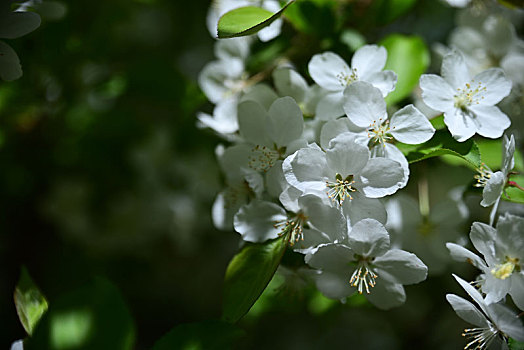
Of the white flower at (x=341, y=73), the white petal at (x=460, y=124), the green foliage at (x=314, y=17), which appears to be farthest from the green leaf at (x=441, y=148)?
the green foliage at (x=314, y=17)

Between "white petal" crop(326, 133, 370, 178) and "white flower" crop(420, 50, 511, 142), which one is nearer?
"white petal" crop(326, 133, 370, 178)

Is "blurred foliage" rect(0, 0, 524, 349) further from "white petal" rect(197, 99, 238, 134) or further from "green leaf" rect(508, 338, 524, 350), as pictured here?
"green leaf" rect(508, 338, 524, 350)

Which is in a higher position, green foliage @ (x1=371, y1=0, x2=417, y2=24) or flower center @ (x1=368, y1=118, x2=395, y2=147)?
green foliage @ (x1=371, y1=0, x2=417, y2=24)

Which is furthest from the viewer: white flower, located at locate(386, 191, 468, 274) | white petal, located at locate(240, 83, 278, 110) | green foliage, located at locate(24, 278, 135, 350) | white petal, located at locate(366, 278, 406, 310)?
white flower, located at locate(386, 191, 468, 274)

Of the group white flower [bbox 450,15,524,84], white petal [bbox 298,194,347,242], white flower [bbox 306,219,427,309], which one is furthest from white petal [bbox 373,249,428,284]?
white flower [bbox 450,15,524,84]

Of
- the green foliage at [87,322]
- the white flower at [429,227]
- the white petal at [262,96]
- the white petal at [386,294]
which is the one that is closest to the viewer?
the green foliage at [87,322]

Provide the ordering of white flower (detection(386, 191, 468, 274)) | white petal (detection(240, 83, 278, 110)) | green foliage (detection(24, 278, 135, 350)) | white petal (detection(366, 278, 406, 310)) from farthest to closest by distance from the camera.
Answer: white flower (detection(386, 191, 468, 274)) → white petal (detection(240, 83, 278, 110)) → white petal (detection(366, 278, 406, 310)) → green foliage (detection(24, 278, 135, 350))

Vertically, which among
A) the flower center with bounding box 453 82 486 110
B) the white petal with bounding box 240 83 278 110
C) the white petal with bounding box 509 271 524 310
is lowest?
the white petal with bounding box 509 271 524 310

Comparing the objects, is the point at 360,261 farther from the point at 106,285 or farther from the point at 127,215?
the point at 127,215

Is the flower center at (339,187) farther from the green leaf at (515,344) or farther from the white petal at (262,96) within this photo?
the green leaf at (515,344)
